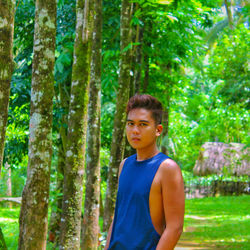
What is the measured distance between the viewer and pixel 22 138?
37.0 feet

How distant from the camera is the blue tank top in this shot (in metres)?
2.89

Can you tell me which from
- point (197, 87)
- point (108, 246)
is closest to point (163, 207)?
point (108, 246)

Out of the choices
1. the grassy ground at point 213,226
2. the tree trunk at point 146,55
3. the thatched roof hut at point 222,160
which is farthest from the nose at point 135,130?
the thatched roof hut at point 222,160

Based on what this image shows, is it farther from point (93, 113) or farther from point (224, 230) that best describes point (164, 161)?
point (224, 230)

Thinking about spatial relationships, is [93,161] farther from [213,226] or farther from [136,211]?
[213,226]

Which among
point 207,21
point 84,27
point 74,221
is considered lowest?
point 74,221

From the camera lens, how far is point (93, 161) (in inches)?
329

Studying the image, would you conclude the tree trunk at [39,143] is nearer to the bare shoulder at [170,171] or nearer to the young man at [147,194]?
the young man at [147,194]

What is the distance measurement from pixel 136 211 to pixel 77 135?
375 cm

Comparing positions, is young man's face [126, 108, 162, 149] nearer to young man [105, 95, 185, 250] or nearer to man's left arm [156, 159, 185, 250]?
young man [105, 95, 185, 250]

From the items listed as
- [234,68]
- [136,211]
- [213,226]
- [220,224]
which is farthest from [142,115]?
[234,68]

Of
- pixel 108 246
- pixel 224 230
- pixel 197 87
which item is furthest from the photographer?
pixel 197 87

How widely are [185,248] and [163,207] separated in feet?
29.9

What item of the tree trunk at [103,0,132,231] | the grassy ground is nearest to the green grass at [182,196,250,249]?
the grassy ground
